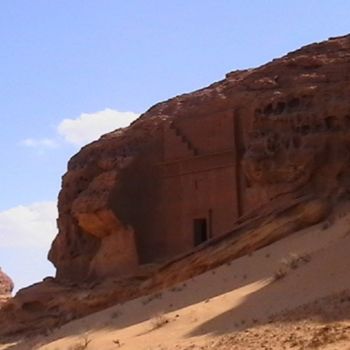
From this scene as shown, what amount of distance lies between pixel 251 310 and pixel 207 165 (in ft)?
37.1

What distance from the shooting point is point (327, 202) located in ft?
76.1

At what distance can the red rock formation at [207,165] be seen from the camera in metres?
24.5

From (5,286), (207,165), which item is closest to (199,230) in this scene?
(207,165)

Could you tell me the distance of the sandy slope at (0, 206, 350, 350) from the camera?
13.5 metres

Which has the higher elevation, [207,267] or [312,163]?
[312,163]

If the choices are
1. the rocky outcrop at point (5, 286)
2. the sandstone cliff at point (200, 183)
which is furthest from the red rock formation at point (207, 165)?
the rocky outcrop at point (5, 286)

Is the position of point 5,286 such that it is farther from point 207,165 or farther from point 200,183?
point 207,165

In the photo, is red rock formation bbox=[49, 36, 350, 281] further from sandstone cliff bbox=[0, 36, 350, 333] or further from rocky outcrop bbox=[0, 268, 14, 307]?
rocky outcrop bbox=[0, 268, 14, 307]

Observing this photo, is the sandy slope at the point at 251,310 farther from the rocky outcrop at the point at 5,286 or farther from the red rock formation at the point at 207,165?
the rocky outcrop at the point at 5,286

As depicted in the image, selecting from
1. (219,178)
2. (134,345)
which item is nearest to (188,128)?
(219,178)

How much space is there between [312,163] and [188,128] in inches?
221

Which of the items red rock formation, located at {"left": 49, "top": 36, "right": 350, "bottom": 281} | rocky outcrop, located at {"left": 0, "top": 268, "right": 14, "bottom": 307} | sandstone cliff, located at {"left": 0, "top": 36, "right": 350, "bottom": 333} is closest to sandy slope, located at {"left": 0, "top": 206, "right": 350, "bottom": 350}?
sandstone cliff, located at {"left": 0, "top": 36, "right": 350, "bottom": 333}

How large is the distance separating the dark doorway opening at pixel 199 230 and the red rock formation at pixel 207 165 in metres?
0.05

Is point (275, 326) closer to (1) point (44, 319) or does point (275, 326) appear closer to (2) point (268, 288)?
(2) point (268, 288)
